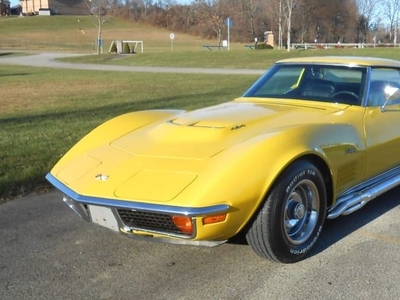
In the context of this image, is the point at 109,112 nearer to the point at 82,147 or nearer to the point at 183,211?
the point at 82,147

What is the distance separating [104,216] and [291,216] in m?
1.26

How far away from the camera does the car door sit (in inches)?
153

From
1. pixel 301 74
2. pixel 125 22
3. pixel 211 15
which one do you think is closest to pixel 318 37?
pixel 211 15

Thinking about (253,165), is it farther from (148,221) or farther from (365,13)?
(365,13)

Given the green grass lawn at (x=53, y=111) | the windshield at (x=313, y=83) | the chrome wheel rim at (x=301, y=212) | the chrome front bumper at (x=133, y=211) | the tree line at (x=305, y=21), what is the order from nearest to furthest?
1. the chrome front bumper at (x=133, y=211)
2. the chrome wheel rim at (x=301, y=212)
3. the windshield at (x=313, y=83)
4. the green grass lawn at (x=53, y=111)
5. the tree line at (x=305, y=21)

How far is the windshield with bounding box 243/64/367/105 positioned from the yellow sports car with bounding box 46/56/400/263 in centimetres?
1

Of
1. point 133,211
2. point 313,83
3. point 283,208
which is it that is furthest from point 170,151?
point 313,83

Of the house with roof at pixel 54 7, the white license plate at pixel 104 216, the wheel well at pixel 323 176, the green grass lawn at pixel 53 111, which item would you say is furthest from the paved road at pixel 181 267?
the house with roof at pixel 54 7

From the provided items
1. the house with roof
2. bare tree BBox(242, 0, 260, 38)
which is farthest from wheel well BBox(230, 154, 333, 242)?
the house with roof

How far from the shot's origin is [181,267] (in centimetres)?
320

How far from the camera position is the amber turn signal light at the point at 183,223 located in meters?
2.74

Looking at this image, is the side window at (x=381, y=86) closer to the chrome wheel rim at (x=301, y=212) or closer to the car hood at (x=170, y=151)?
the car hood at (x=170, y=151)

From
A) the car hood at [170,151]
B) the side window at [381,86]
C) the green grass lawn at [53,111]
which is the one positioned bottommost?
the green grass lawn at [53,111]

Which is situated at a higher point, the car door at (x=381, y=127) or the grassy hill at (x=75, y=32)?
the grassy hill at (x=75, y=32)
